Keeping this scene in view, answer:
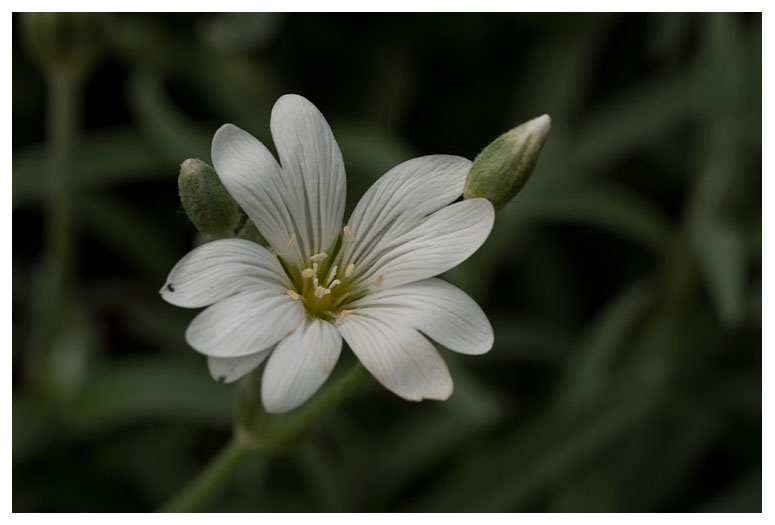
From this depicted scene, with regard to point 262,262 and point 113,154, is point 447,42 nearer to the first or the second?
point 113,154

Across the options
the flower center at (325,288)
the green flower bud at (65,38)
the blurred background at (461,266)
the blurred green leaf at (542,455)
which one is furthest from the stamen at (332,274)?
the green flower bud at (65,38)

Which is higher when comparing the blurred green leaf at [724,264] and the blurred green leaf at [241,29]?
the blurred green leaf at [241,29]

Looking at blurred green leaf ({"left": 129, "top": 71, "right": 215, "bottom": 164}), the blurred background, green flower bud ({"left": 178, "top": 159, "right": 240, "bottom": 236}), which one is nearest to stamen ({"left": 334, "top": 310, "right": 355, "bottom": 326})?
green flower bud ({"left": 178, "top": 159, "right": 240, "bottom": 236})

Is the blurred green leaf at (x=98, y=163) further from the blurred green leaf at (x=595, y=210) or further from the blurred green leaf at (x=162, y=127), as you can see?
the blurred green leaf at (x=595, y=210)

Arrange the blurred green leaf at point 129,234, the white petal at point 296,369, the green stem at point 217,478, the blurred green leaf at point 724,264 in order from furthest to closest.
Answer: the blurred green leaf at point 129,234
the blurred green leaf at point 724,264
the green stem at point 217,478
the white petal at point 296,369

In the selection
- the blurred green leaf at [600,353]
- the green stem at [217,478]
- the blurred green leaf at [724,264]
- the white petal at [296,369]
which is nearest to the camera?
the white petal at [296,369]

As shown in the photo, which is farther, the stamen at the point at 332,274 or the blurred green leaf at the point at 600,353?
the blurred green leaf at the point at 600,353
